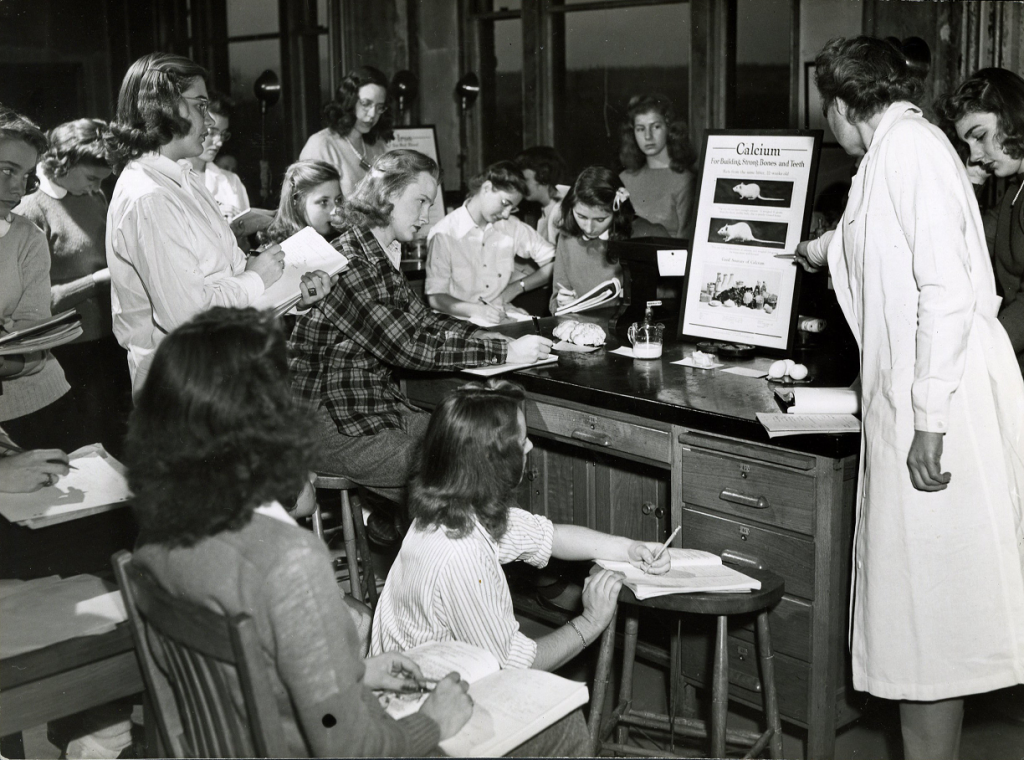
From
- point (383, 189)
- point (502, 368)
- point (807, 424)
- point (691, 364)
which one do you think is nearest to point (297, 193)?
point (383, 189)

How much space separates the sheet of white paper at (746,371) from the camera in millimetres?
3184

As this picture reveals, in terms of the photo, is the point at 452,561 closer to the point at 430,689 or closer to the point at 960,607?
the point at 430,689

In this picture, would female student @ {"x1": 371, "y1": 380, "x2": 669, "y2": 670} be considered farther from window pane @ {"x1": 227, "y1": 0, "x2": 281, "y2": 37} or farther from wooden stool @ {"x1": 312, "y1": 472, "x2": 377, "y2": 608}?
window pane @ {"x1": 227, "y1": 0, "x2": 281, "y2": 37}

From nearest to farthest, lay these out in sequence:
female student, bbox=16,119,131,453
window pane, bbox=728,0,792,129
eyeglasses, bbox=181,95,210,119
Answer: eyeglasses, bbox=181,95,210,119
female student, bbox=16,119,131,453
window pane, bbox=728,0,792,129

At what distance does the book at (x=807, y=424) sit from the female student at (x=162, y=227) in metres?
1.40

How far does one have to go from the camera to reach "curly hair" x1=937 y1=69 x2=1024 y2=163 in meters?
3.04

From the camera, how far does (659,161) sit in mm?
6059

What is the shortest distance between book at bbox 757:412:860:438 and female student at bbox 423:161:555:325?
8.87ft

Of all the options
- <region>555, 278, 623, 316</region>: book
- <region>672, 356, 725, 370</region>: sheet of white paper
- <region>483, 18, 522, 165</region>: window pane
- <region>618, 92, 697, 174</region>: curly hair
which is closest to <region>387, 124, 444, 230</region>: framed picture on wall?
<region>483, 18, 522, 165</region>: window pane

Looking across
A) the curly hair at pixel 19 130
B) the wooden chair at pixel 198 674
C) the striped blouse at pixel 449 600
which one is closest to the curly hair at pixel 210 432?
the wooden chair at pixel 198 674

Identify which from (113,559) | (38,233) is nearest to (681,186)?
(38,233)

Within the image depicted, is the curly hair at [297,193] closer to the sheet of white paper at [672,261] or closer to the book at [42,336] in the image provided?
the sheet of white paper at [672,261]

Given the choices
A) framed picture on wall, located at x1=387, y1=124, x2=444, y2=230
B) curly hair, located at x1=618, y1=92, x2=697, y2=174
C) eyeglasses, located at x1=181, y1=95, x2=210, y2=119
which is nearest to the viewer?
eyeglasses, located at x1=181, y1=95, x2=210, y2=119

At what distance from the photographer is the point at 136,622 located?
66.3 inches
